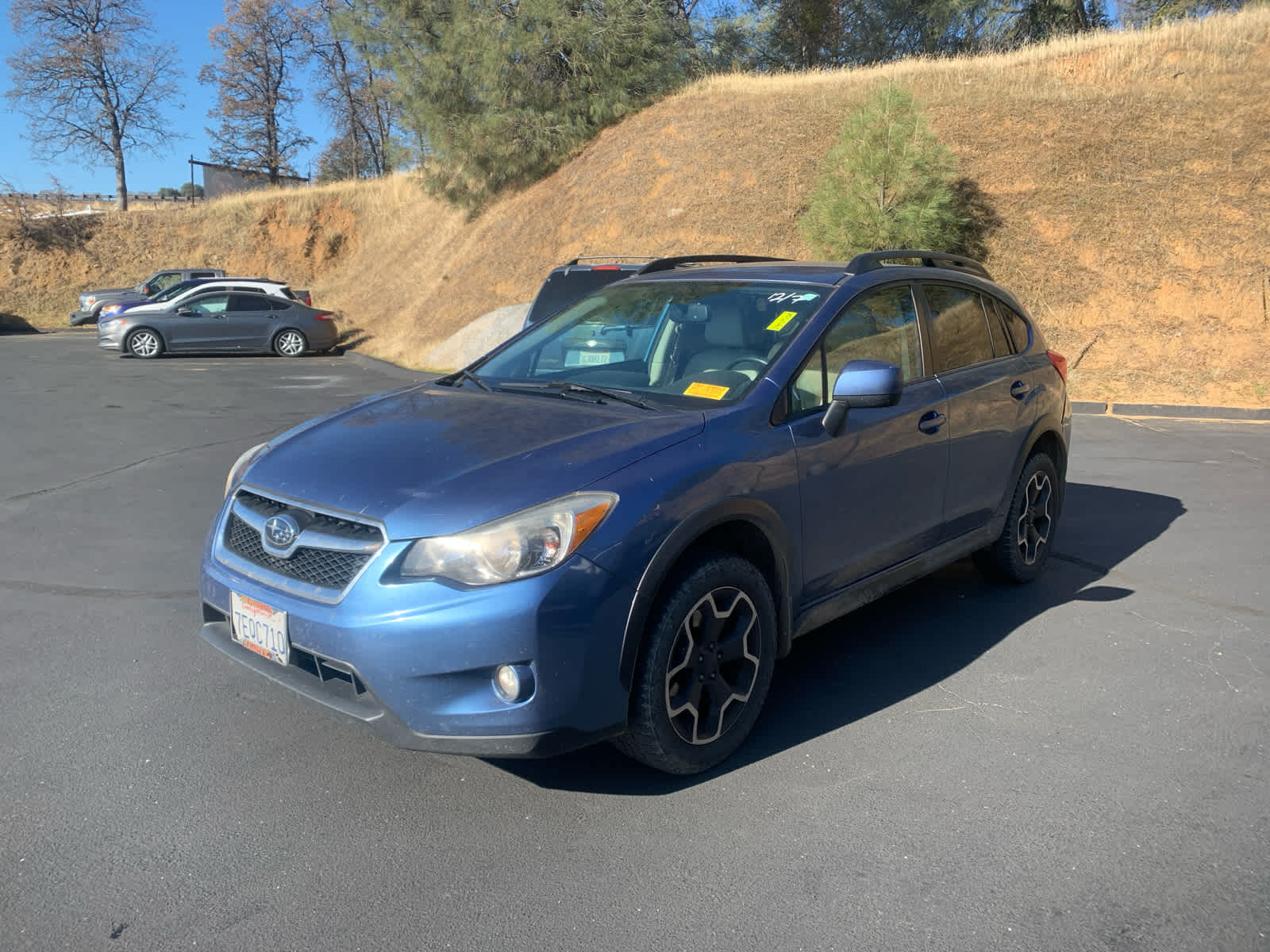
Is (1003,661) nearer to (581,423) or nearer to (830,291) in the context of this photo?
(830,291)

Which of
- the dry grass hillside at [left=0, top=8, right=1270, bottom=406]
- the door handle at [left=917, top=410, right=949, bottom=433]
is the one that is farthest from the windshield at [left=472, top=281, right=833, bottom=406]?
the dry grass hillside at [left=0, top=8, right=1270, bottom=406]

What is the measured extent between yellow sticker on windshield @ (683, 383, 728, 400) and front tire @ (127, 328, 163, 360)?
20.6 m

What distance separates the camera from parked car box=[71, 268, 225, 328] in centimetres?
3125

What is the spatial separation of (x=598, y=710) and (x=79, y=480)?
697cm

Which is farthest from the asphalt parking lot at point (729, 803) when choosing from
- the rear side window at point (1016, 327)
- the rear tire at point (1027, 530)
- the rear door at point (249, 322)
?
the rear door at point (249, 322)

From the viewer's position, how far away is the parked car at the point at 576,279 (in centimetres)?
1020

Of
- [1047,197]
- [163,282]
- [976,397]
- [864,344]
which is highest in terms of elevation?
[1047,197]

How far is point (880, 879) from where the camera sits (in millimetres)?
2959

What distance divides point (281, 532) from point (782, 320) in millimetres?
2155

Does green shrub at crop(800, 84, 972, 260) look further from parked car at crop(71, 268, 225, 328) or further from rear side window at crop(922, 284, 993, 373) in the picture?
parked car at crop(71, 268, 225, 328)

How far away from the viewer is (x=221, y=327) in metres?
22.5

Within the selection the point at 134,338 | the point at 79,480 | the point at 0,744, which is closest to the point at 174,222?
the point at 134,338

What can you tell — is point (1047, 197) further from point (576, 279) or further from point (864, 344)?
point (864, 344)

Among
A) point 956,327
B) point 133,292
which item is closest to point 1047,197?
point 956,327
